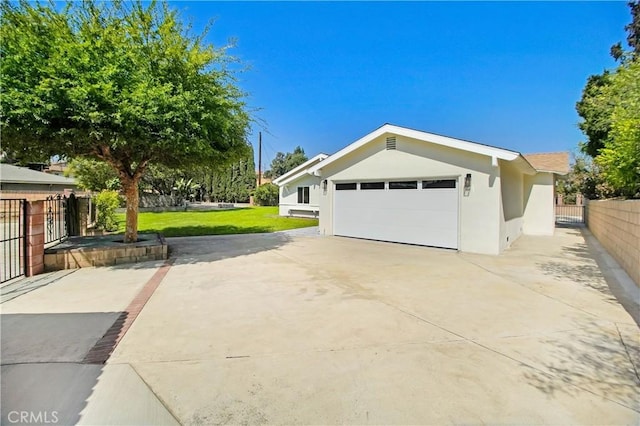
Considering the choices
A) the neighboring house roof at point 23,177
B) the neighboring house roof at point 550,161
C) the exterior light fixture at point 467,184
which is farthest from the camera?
the neighboring house roof at point 23,177

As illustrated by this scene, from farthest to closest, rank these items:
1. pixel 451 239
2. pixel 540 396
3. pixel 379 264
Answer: pixel 451 239 < pixel 379 264 < pixel 540 396

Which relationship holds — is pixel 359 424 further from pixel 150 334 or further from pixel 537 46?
pixel 537 46

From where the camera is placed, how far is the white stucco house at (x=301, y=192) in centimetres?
2342

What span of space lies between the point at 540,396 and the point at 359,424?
167 cm

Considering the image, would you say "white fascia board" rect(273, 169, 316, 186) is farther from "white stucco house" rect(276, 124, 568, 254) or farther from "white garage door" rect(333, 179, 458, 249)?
"white garage door" rect(333, 179, 458, 249)

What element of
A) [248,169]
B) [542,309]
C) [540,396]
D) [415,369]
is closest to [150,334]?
[415,369]

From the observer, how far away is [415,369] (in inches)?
131

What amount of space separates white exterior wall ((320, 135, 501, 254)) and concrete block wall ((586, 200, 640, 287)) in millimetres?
2834

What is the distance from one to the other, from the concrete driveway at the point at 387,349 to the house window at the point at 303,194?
55.4 feet

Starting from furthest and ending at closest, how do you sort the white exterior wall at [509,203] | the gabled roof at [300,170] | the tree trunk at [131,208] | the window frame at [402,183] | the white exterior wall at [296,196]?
the white exterior wall at [296,196], the gabled roof at [300,170], the window frame at [402,183], the white exterior wall at [509,203], the tree trunk at [131,208]

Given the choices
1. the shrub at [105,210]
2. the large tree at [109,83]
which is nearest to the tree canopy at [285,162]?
the shrub at [105,210]

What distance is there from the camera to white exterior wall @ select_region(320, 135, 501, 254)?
33.7 feet

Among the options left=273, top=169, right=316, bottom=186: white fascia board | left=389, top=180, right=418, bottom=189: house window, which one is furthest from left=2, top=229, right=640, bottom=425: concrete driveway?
left=273, top=169, right=316, bottom=186: white fascia board

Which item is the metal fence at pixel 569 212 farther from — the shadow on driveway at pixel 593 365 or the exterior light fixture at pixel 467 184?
the shadow on driveway at pixel 593 365
